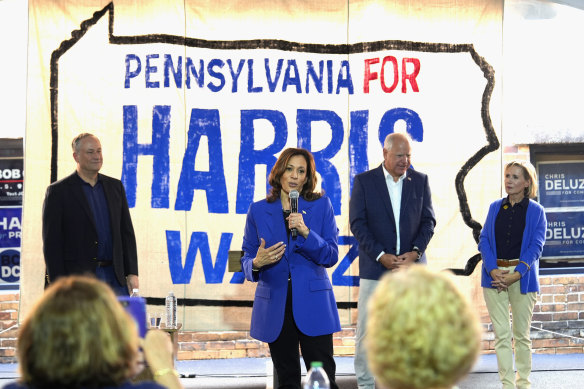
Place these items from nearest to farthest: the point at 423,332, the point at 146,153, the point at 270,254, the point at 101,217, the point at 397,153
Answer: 1. the point at 423,332
2. the point at 270,254
3. the point at 101,217
4. the point at 397,153
5. the point at 146,153

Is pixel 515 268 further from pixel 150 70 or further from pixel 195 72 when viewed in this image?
pixel 150 70

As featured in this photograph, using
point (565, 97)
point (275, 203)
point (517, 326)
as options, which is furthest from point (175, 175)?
point (565, 97)

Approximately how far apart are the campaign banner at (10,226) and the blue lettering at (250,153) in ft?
6.03

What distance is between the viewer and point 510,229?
5.46m

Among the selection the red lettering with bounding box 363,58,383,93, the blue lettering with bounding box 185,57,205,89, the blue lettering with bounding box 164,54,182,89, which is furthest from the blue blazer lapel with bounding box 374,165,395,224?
the blue lettering with bounding box 164,54,182,89

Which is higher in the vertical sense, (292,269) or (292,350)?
(292,269)

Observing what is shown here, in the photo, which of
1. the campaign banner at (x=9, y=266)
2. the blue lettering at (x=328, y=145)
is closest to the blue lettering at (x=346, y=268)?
the blue lettering at (x=328, y=145)

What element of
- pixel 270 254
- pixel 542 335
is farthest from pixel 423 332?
pixel 542 335

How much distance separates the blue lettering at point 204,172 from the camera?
6.01 m

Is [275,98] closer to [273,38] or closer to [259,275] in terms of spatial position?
[273,38]

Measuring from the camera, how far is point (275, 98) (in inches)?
239

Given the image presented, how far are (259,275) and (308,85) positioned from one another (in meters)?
1.99

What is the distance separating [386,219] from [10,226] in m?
3.08

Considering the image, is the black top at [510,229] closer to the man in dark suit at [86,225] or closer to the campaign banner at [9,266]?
the man in dark suit at [86,225]
